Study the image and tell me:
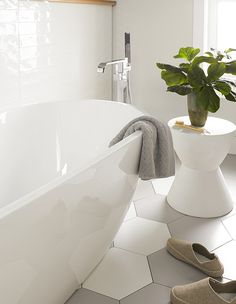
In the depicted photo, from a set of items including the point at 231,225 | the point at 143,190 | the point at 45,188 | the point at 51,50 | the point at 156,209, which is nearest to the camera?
the point at 45,188

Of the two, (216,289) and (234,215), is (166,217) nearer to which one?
(234,215)

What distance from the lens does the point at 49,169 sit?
91.9 inches

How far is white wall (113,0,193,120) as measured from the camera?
Answer: 3299mm

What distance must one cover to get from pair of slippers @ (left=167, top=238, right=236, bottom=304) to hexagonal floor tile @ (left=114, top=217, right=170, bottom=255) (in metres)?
0.10

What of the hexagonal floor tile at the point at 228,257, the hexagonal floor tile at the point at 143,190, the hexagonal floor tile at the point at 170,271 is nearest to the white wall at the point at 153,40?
the hexagonal floor tile at the point at 143,190

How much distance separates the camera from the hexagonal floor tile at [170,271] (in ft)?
5.79

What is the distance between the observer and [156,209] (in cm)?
241

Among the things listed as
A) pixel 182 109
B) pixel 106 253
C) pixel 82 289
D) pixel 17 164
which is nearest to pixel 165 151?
pixel 106 253

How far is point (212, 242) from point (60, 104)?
3.73 ft

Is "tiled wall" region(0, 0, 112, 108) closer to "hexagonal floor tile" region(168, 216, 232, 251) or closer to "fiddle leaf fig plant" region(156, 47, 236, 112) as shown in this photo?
"fiddle leaf fig plant" region(156, 47, 236, 112)

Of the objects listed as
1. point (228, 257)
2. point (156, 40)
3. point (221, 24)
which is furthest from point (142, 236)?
point (221, 24)

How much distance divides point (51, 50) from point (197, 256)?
65.3 inches

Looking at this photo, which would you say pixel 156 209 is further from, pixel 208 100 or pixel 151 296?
pixel 151 296

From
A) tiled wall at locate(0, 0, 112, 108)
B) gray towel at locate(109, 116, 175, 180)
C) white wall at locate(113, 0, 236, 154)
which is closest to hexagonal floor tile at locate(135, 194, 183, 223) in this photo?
gray towel at locate(109, 116, 175, 180)
